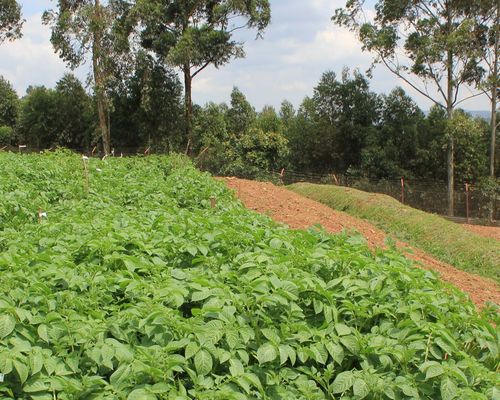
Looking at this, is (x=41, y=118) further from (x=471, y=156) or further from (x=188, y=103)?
(x=471, y=156)

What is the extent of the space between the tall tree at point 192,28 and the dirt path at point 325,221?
34.6 feet

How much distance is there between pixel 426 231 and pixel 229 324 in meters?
9.72

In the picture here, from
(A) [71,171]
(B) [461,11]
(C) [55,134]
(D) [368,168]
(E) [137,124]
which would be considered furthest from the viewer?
(C) [55,134]

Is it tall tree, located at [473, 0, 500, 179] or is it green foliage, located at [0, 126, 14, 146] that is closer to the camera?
tall tree, located at [473, 0, 500, 179]

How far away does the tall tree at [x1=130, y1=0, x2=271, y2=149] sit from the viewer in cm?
2316

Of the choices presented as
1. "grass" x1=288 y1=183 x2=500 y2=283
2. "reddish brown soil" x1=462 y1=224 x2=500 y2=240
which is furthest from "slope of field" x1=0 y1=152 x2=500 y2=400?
"reddish brown soil" x1=462 y1=224 x2=500 y2=240

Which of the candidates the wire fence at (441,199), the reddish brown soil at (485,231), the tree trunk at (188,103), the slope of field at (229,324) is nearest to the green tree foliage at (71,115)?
the tree trunk at (188,103)

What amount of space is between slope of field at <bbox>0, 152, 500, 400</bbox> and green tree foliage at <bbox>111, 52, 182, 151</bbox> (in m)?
21.9

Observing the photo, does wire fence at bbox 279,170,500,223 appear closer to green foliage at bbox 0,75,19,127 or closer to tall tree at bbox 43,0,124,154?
tall tree at bbox 43,0,124,154

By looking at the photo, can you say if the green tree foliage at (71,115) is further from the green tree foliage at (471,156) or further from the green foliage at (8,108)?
the green tree foliage at (471,156)

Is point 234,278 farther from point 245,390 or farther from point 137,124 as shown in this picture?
point 137,124

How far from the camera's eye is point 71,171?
11219mm

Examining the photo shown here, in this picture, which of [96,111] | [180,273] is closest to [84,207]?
[180,273]

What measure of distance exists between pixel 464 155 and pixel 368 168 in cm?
367
